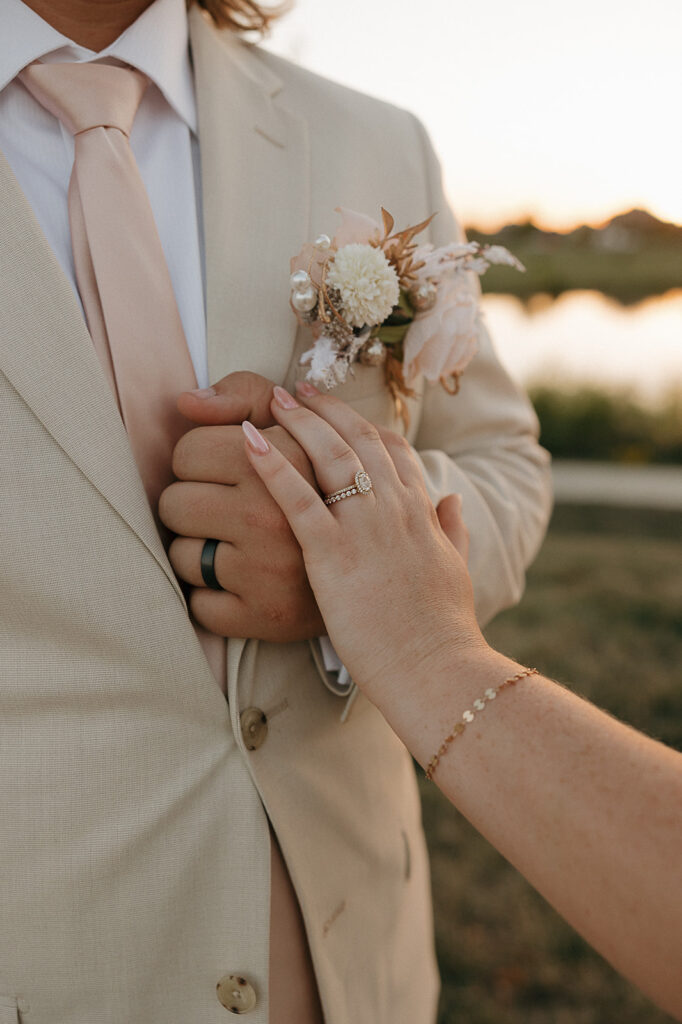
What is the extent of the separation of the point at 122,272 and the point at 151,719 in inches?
27.0

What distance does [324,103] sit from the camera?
1.61 m

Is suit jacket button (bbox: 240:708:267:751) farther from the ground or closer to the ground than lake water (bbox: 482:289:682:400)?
farther from the ground

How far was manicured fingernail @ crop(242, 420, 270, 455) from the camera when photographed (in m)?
1.14

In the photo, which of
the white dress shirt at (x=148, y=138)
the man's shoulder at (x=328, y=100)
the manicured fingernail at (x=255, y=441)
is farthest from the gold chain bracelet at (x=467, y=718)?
the man's shoulder at (x=328, y=100)

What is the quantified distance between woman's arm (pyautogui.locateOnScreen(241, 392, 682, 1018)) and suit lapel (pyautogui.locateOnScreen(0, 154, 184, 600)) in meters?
0.21

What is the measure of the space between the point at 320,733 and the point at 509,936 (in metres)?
2.00

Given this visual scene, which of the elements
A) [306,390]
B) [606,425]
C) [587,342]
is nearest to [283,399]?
[306,390]

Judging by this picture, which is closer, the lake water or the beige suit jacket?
the beige suit jacket

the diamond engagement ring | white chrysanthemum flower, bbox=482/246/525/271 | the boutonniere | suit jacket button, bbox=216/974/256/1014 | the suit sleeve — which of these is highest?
white chrysanthemum flower, bbox=482/246/525/271

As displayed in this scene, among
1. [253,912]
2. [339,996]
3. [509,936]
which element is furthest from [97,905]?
[509,936]

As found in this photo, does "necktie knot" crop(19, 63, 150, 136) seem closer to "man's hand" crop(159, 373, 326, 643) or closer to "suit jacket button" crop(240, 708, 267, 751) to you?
"man's hand" crop(159, 373, 326, 643)

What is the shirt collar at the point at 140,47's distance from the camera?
1.27 m

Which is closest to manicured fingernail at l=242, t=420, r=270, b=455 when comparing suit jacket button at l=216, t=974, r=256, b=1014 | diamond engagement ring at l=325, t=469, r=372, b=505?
diamond engagement ring at l=325, t=469, r=372, b=505

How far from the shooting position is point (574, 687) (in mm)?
3992
